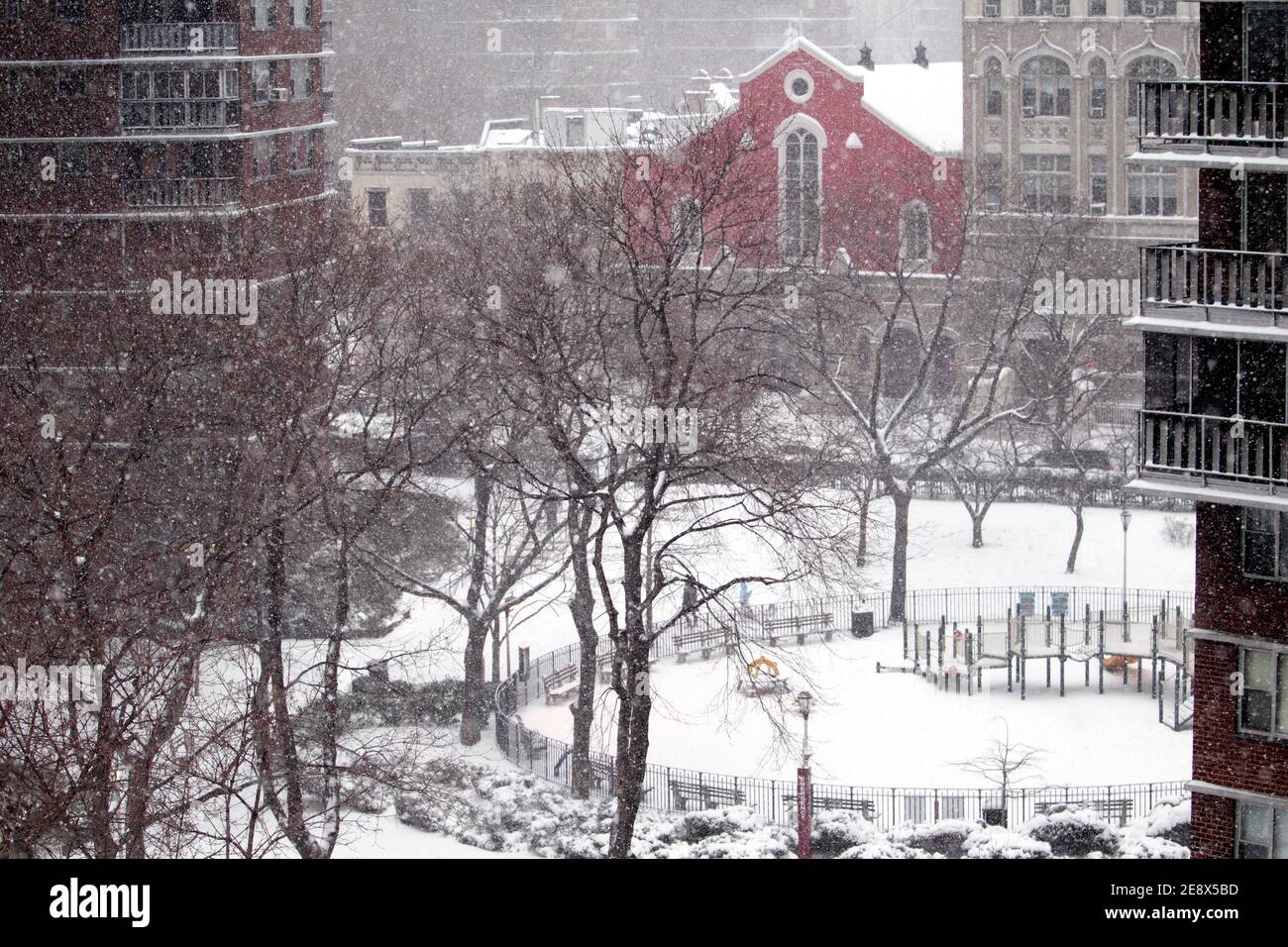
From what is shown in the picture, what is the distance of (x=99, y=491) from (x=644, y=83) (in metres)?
61.6

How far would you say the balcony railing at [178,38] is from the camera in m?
29.8

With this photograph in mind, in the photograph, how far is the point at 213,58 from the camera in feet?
97.3

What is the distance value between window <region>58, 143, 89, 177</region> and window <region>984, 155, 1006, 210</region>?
1915 centimetres

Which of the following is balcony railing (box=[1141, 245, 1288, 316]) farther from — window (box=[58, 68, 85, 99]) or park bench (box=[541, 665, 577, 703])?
window (box=[58, 68, 85, 99])

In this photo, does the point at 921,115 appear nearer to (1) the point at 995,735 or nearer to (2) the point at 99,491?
(1) the point at 995,735

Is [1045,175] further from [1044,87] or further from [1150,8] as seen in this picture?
[1150,8]

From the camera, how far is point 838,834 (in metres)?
17.7

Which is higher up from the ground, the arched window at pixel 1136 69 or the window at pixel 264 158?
the arched window at pixel 1136 69

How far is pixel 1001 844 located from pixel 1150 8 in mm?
26245

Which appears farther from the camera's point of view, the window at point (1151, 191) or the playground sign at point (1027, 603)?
the window at point (1151, 191)

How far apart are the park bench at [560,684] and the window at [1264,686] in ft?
42.1

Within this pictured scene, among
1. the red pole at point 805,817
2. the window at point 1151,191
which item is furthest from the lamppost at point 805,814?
the window at point 1151,191

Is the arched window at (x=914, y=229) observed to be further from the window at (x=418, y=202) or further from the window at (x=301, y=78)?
the window at (x=418, y=202)

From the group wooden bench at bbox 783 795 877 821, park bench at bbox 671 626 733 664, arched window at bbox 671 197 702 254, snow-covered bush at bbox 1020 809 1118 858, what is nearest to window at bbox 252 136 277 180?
park bench at bbox 671 626 733 664
